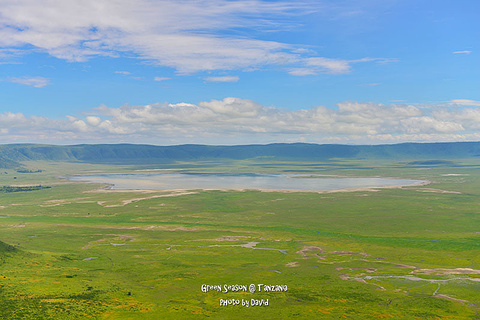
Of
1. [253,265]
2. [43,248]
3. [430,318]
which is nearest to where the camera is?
[430,318]

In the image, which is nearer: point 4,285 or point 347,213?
point 4,285

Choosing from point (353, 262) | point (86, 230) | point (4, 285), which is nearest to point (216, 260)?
point (353, 262)

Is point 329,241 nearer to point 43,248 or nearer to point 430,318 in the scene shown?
point 430,318

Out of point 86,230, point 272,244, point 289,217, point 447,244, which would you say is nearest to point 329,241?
point 272,244

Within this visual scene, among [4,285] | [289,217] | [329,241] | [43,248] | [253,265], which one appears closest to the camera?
[4,285]

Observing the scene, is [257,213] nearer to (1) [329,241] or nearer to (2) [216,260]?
(1) [329,241]

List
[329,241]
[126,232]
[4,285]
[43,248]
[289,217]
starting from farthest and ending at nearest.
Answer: [289,217] < [126,232] < [329,241] < [43,248] < [4,285]

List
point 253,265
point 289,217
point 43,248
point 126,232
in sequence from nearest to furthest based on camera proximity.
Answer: point 253,265 → point 43,248 → point 126,232 → point 289,217

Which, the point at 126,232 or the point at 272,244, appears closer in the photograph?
the point at 272,244
